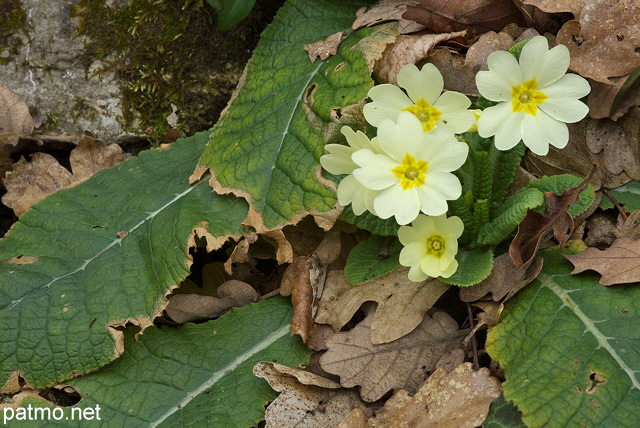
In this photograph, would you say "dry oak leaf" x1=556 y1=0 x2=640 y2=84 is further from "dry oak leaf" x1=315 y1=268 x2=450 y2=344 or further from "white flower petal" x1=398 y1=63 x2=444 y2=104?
"dry oak leaf" x1=315 y1=268 x2=450 y2=344

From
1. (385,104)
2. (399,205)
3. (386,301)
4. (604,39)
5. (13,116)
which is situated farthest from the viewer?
(13,116)

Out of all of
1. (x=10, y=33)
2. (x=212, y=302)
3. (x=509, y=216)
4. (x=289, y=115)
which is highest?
(x=10, y=33)

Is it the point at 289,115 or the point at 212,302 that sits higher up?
the point at 289,115

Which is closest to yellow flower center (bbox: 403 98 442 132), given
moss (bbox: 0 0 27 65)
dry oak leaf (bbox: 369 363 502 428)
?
dry oak leaf (bbox: 369 363 502 428)

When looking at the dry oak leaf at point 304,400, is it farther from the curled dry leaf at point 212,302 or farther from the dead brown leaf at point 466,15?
the dead brown leaf at point 466,15

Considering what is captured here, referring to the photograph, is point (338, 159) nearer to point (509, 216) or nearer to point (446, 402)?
point (509, 216)

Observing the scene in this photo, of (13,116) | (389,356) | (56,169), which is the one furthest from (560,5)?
(13,116)
